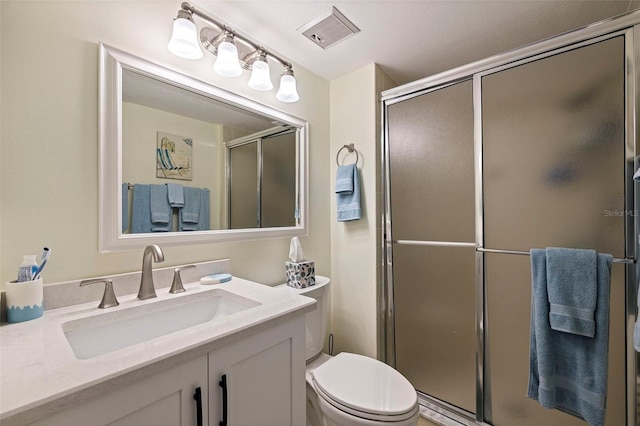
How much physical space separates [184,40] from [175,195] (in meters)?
0.63

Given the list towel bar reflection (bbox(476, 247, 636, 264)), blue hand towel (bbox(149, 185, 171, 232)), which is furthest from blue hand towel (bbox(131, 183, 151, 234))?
towel bar reflection (bbox(476, 247, 636, 264))

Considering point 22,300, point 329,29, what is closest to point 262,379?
point 22,300

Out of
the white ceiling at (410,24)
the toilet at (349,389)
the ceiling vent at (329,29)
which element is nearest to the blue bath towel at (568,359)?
the toilet at (349,389)

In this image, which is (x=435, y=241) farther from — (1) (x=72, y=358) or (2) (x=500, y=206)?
(1) (x=72, y=358)

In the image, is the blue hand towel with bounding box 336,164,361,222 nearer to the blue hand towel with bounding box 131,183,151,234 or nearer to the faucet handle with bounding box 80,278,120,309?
the blue hand towel with bounding box 131,183,151,234

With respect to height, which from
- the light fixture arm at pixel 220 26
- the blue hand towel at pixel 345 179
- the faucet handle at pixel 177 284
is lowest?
the faucet handle at pixel 177 284

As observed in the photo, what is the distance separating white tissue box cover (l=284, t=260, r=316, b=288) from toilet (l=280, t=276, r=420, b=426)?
37mm

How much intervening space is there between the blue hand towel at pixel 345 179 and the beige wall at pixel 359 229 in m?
0.10

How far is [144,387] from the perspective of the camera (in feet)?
1.95

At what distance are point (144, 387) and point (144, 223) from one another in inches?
26.9

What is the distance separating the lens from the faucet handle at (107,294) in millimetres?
912

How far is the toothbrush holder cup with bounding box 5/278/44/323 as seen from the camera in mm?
778

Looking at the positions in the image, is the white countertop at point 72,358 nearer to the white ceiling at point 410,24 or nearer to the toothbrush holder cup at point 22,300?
the toothbrush holder cup at point 22,300

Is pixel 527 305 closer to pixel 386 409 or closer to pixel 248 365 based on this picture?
pixel 386 409
